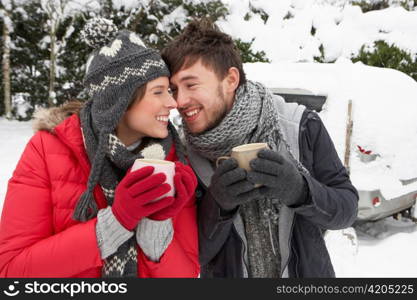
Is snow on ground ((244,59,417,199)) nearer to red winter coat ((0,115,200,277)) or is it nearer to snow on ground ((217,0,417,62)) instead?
red winter coat ((0,115,200,277))

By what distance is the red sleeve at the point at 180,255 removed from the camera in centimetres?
170

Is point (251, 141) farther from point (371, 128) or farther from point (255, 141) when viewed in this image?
point (371, 128)

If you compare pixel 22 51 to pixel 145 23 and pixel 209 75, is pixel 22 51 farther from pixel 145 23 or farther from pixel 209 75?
pixel 209 75

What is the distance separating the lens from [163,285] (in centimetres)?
170

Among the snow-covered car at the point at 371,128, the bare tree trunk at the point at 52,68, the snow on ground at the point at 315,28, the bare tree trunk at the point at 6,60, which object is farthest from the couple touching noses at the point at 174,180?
the snow on ground at the point at 315,28

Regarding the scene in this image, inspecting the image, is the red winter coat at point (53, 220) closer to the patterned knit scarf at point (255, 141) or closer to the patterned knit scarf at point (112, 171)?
the patterned knit scarf at point (112, 171)

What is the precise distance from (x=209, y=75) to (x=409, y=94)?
3776 mm

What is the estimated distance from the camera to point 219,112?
6.82 ft

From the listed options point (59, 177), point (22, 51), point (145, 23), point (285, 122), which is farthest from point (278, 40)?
point (59, 177)

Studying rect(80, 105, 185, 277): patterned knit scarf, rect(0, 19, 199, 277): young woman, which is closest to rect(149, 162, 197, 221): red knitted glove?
rect(0, 19, 199, 277): young woman

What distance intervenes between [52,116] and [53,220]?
1.59 feet

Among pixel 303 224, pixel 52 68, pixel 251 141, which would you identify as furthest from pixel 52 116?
pixel 52 68

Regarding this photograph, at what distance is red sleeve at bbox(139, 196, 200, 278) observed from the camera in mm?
1699

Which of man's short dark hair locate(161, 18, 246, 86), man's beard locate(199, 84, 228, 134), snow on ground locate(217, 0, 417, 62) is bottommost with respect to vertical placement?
man's beard locate(199, 84, 228, 134)
